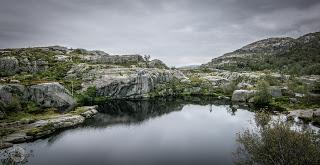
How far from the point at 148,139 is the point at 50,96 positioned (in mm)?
73472

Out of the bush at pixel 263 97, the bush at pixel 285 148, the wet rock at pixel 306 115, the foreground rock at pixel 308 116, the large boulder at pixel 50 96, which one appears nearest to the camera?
the bush at pixel 285 148

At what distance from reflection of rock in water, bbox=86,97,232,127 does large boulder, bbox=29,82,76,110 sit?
1868 centimetres

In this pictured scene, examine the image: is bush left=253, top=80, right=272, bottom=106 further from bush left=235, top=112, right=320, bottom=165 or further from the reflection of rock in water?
bush left=235, top=112, right=320, bottom=165

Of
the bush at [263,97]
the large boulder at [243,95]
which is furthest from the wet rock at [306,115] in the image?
the large boulder at [243,95]

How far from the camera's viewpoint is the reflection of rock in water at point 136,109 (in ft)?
405

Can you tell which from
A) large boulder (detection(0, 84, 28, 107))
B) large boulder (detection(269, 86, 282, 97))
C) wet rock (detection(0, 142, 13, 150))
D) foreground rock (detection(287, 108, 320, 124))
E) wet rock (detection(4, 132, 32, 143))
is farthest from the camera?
large boulder (detection(269, 86, 282, 97))

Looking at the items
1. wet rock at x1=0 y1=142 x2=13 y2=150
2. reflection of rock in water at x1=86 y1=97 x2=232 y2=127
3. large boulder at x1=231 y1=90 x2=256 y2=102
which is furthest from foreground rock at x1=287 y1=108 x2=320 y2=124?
wet rock at x1=0 y1=142 x2=13 y2=150

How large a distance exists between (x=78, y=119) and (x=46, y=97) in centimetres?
3628

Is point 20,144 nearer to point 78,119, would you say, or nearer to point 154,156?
point 78,119

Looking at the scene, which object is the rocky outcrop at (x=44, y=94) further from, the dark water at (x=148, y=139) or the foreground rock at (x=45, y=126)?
the dark water at (x=148, y=139)

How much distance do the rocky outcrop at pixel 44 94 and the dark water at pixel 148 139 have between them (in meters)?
21.2

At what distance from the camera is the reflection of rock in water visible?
12336 cm

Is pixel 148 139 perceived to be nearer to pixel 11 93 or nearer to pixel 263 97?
pixel 11 93

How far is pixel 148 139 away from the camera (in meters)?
90.2
